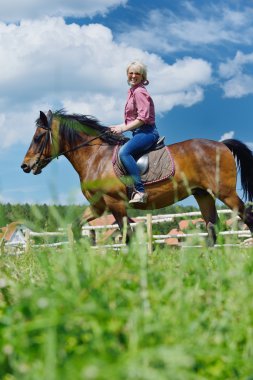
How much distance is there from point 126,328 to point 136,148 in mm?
6968

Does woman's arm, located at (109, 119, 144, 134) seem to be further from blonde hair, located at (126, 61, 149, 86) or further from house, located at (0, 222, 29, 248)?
house, located at (0, 222, 29, 248)

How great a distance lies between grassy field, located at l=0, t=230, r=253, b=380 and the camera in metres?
1.42

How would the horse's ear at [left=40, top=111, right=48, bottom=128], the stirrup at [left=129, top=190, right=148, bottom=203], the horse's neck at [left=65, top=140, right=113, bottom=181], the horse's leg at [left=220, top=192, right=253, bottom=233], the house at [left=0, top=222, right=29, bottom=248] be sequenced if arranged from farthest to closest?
the horse's ear at [left=40, top=111, right=48, bottom=128], the horse's leg at [left=220, top=192, right=253, bottom=233], the horse's neck at [left=65, top=140, right=113, bottom=181], the stirrup at [left=129, top=190, right=148, bottom=203], the house at [left=0, top=222, right=29, bottom=248]

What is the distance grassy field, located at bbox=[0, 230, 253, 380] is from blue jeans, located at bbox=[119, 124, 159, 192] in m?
6.19

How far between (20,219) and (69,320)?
3.91ft

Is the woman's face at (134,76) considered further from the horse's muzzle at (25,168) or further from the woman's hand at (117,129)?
the horse's muzzle at (25,168)

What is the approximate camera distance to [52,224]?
2832 millimetres

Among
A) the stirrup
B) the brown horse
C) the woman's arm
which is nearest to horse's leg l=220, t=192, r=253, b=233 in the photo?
the brown horse

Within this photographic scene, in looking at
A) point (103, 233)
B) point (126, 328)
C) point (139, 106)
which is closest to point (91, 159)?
point (139, 106)

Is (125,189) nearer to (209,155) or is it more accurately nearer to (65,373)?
(209,155)

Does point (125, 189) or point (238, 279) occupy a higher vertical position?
point (125, 189)

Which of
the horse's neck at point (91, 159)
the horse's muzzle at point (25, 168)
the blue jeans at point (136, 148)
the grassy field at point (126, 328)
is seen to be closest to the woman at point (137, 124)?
the blue jeans at point (136, 148)

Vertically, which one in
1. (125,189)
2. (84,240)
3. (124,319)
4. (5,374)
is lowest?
(5,374)

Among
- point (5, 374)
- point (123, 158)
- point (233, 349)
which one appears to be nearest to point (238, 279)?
point (233, 349)
